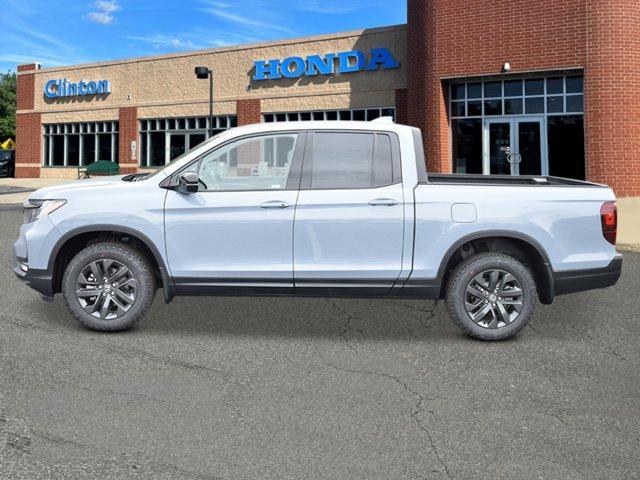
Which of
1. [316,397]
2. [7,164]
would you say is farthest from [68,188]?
[7,164]

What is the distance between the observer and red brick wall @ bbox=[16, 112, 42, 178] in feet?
117

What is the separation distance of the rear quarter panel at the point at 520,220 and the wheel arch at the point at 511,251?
0.03m

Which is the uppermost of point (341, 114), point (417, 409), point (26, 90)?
point (26, 90)

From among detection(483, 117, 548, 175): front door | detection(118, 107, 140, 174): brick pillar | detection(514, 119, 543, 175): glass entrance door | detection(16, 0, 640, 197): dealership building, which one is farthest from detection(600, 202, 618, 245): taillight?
detection(118, 107, 140, 174): brick pillar

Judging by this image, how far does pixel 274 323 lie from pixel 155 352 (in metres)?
1.31

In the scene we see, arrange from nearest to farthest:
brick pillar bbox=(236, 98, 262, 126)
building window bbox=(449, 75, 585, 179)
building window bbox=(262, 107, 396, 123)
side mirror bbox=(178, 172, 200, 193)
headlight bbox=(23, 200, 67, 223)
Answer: side mirror bbox=(178, 172, 200, 193) → headlight bbox=(23, 200, 67, 223) → building window bbox=(449, 75, 585, 179) → building window bbox=(262, 107, 396, 123) → brick pillar bbox=(236, 98, 262, 126)

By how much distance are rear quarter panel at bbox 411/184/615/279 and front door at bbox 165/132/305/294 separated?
114 centimetres

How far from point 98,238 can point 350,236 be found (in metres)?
2.37

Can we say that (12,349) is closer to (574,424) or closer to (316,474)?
(316,474)

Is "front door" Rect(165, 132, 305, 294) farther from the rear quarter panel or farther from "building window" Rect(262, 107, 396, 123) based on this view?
"building window" Rect(262, 107, 396, 123)

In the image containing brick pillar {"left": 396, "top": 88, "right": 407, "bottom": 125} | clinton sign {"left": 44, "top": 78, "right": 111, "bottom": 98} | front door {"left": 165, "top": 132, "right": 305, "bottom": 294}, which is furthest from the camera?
clinton sign {"left": 44, "top": 78, "right": 111, "bottom": 98}

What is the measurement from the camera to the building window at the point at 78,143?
109 ft

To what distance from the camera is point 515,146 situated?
66.6 feet

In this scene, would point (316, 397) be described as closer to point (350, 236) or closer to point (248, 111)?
point (350, 236)
